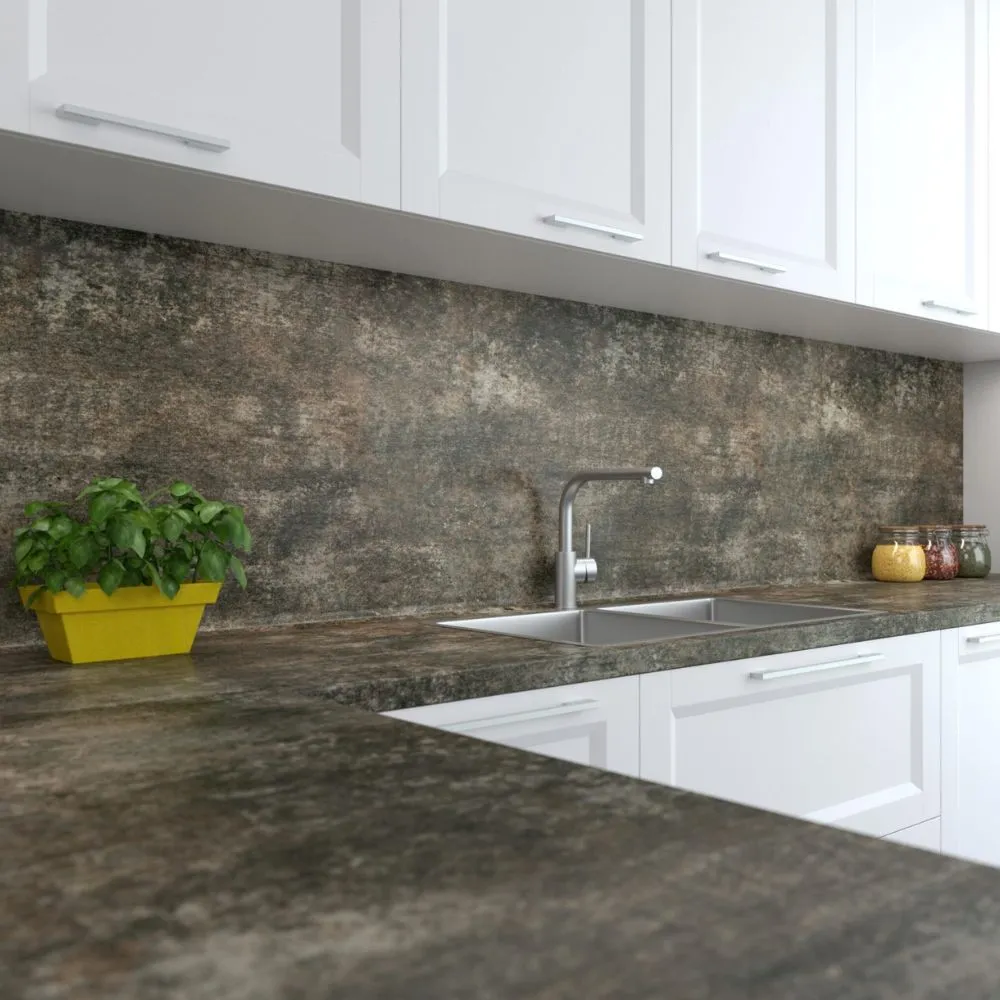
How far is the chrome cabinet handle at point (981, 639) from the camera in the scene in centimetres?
220

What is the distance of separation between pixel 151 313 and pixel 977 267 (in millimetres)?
1977

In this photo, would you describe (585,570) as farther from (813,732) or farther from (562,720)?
(562,720)

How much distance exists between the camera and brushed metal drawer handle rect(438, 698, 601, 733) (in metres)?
1.38

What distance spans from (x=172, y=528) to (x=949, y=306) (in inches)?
76.4

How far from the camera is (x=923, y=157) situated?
99.5 inches

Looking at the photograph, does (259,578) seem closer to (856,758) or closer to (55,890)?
(856,758)

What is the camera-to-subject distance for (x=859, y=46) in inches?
92.2

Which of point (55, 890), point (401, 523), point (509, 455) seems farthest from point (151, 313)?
point (55, 890)

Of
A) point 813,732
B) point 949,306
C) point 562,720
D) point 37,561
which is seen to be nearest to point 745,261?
point 949,306

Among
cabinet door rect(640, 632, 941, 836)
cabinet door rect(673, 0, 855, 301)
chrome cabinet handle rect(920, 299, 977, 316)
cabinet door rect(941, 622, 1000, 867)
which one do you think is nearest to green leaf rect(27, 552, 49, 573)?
cabinet door rect(640, 632, 941, 836)

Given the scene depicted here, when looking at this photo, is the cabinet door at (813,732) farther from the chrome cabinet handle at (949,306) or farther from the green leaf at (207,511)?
the chrome cabinet handle at (949,306)

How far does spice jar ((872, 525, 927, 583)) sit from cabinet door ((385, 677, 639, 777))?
1.56 metres

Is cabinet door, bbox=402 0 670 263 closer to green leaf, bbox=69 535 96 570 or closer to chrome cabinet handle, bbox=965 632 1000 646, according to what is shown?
green leaf, bbox=69 535 96 570

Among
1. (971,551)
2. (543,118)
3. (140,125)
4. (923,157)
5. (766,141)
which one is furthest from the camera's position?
(971,551)
